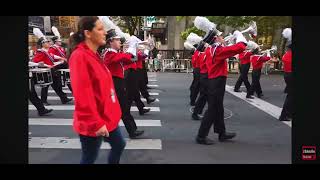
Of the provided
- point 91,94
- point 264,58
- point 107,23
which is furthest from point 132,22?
point 91,94

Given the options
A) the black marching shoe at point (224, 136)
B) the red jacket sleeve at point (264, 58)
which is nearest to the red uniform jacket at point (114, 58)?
the black marching shoe at point (224, 136)

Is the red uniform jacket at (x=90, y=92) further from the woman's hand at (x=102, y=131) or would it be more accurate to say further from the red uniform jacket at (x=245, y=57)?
the red uniform jacket at (x=245, y=57)

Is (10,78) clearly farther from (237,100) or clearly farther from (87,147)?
(237,100)

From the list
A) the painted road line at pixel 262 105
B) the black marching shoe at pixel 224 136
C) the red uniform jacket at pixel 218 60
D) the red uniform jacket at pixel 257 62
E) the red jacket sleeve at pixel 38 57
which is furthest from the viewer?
the red uniform jacket at pixel 257 62

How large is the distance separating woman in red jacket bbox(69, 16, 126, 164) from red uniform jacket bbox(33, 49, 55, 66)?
20.1ft

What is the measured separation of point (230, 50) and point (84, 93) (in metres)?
3.18

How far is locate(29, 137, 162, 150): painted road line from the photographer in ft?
22.0

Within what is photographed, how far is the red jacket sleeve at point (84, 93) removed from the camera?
4086 millimetres

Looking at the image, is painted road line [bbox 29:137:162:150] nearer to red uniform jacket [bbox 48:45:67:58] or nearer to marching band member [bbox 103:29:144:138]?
marching band member [bbox 103:29:144:138]

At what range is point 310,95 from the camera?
5.20 meters

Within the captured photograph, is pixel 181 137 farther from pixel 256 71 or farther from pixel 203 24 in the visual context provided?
pixel 256 71

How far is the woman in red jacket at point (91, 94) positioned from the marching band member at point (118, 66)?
5.86 feet
